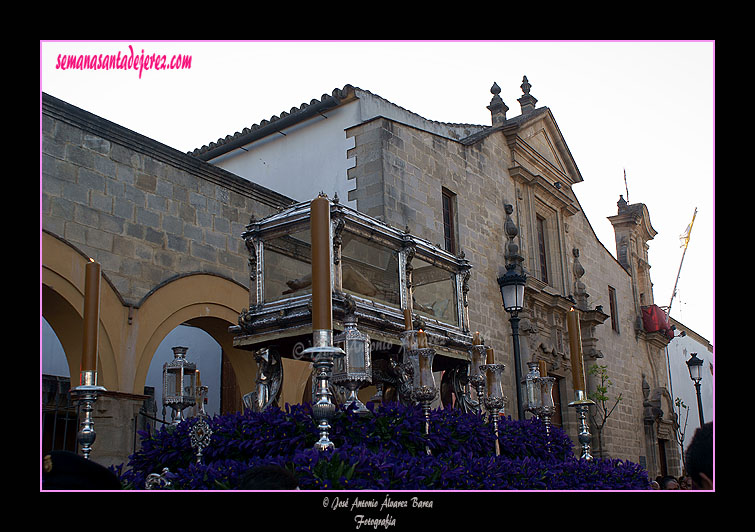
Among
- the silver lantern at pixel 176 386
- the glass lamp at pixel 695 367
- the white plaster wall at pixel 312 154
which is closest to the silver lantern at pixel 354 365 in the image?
the silver lantern at pixel 176 386

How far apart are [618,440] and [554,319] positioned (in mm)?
4023

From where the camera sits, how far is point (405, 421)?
4.62m

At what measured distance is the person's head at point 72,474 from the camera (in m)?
3.04

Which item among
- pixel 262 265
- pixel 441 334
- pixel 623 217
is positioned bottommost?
pixel 441 334

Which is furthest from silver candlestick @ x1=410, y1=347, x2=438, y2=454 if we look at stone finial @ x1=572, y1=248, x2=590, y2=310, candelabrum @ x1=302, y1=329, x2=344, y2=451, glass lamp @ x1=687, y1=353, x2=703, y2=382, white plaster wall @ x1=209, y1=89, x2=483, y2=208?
stone finial @ x1=572, y1=248, x2=590, y2=310

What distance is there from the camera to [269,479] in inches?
121

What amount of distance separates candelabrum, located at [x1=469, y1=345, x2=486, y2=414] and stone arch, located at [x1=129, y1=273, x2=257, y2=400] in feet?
11.6

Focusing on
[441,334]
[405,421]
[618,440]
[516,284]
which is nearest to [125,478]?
[405,421]

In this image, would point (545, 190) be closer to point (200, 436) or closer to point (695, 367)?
point (695, 367)

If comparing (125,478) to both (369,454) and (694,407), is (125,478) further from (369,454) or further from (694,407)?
(694,407)

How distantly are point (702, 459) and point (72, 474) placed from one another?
2658 mm

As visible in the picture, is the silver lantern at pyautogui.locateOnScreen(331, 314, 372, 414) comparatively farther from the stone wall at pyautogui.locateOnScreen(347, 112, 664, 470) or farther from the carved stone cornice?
the carved stone cornice
